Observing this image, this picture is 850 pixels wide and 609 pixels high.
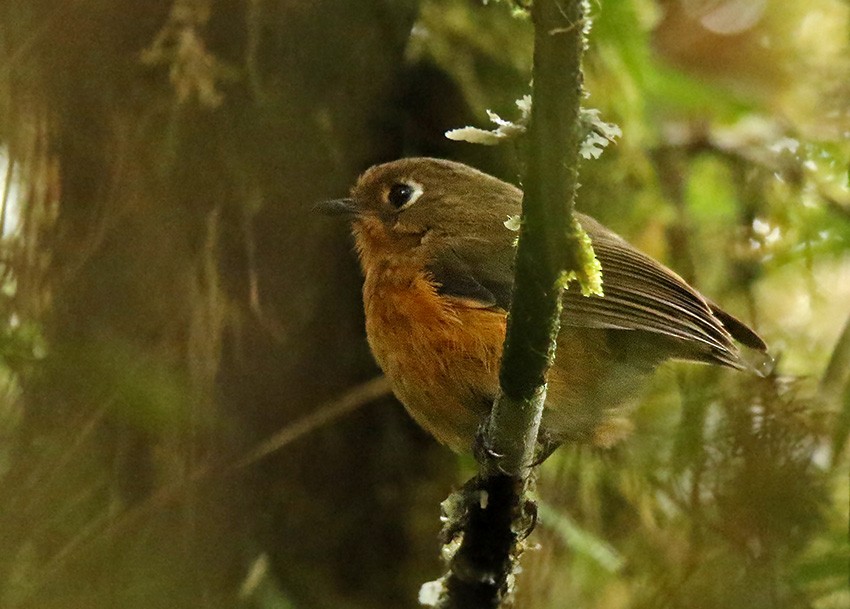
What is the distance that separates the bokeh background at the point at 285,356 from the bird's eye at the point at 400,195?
0.45 m

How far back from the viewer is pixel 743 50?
518cm

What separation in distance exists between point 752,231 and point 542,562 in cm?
Answer: 192

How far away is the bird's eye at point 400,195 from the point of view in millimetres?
3750

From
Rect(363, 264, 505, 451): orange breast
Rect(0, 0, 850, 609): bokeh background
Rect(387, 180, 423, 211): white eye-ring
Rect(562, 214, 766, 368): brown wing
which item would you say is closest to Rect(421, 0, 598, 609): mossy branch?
Rect(363, 264, 505, 451): orange breast

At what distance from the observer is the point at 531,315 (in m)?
1.91

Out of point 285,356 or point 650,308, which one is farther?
point 285,356

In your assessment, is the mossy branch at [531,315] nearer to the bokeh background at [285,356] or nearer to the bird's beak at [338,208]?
the bokeh background at [285,356]

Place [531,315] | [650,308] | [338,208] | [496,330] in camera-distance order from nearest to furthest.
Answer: [531,315] → [496,330] → [650,308] → [338,208]

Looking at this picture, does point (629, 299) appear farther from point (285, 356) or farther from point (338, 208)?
point (285, 356)

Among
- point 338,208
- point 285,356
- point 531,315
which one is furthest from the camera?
point 285,356

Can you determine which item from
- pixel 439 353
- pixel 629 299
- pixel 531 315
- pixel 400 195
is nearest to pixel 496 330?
pixel 439 353

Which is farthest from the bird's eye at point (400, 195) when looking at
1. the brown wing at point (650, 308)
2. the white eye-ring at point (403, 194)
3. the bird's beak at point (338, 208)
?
the brown wing at point (650, 308)

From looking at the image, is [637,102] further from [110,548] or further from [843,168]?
[110,548]

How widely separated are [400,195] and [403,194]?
12 millimetres
